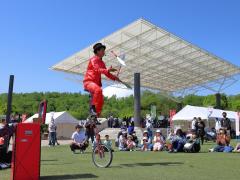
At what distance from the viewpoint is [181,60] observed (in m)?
42.1

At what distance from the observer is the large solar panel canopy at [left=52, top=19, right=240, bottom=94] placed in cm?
3434

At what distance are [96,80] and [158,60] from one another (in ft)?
109

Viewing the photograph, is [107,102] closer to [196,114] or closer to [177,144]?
[196,114]

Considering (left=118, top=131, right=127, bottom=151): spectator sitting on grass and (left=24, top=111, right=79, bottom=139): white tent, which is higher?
(left=24, top=111, right=79, bottom=139): white tent

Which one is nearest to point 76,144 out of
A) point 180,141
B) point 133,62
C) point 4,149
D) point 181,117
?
point 180,141

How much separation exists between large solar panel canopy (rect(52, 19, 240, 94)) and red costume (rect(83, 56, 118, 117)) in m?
22.3

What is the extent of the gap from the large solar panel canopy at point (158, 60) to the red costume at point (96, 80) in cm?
2226

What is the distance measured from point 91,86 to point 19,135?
2723mm

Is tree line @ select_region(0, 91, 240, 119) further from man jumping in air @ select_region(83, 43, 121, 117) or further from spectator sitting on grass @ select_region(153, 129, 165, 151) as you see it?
man jumping in air @ select_region(83, 43, 121, 117)

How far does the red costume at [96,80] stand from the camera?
917 centimetres

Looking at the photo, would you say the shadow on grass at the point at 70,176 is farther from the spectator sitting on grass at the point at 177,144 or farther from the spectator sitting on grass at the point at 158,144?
the spectator sitting on grass at the point at 158,144

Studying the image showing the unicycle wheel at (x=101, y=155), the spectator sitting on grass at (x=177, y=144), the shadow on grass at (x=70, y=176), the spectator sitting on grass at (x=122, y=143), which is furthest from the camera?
the spectator sitting on grass at (x=122, y=143)

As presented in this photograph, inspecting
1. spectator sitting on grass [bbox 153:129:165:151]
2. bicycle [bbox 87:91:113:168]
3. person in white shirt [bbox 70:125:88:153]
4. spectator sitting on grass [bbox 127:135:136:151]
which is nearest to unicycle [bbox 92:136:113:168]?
bicycle [bbox 87:91:113:168]

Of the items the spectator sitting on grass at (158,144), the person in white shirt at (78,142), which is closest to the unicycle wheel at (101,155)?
the person in white shirt at (78,142)
